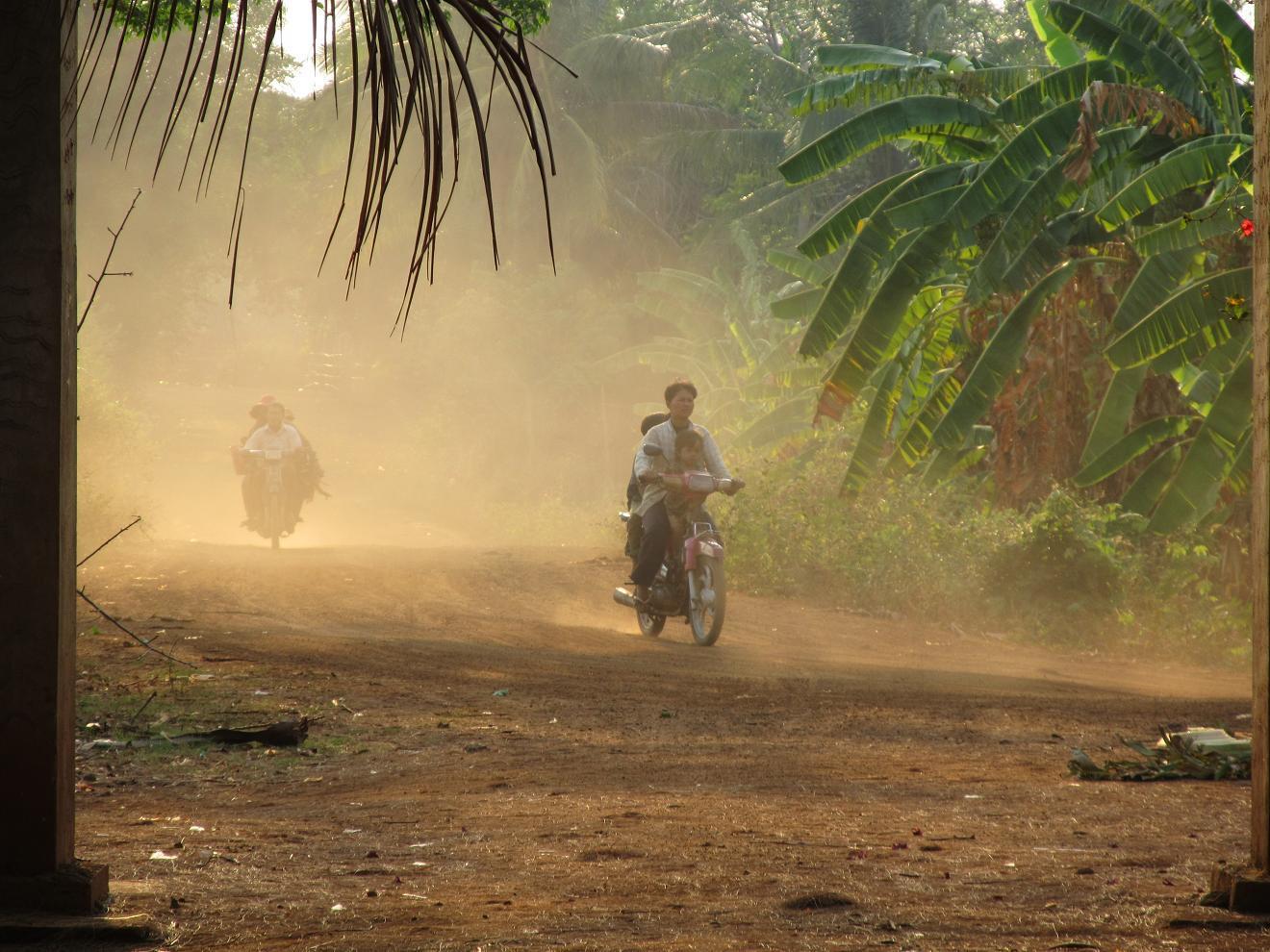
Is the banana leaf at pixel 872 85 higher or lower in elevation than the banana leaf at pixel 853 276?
higher

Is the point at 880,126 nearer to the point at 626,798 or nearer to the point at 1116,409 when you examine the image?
the point at 1116,409

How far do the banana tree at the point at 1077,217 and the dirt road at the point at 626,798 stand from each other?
267 cm

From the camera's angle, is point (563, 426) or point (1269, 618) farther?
point (563, 426)

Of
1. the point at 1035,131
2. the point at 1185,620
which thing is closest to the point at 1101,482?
the point at 1185,620

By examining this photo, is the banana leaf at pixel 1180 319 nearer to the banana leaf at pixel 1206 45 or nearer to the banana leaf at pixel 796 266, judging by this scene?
the banana leaf at pixel 1206 45

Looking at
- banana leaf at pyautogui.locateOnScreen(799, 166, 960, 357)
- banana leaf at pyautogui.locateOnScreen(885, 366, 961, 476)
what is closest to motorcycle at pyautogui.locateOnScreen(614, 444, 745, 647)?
banana leaf at pyautogui.locateOnScreen(799, 166, 960, 357)

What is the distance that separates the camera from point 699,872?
3971mm

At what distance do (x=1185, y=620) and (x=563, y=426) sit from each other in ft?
90.1

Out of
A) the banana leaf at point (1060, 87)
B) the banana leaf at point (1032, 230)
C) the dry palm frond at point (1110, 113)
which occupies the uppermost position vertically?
the banana leaf at point (1060, 87)

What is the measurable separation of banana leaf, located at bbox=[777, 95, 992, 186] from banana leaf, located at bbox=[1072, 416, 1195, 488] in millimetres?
3480

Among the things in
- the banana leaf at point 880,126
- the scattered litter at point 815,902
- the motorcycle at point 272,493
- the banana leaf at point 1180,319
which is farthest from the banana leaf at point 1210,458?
the motorcycle at point 272,493

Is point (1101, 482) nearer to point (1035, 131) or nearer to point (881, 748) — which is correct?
point (1035, 131)

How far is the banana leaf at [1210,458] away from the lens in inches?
452

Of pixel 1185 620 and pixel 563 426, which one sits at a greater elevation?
pixel 563 426
